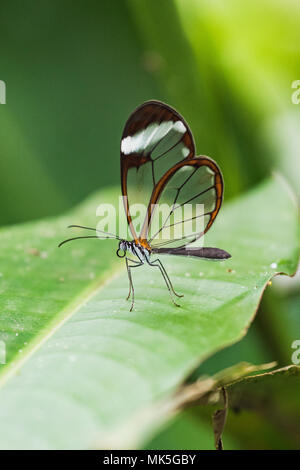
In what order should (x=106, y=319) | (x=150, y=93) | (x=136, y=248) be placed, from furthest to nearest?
1. (x=150, y=93)
2. (x=136, y=248)
3. (x=106, y=319)

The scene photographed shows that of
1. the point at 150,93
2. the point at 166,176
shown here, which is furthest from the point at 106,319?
the point at 150,93

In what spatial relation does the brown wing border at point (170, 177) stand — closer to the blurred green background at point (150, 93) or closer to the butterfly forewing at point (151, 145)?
the butterfly forewing at point (151, 145)

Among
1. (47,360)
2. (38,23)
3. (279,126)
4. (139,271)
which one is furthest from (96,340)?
(38,23)

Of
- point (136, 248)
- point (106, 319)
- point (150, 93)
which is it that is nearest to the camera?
point (106, 319)

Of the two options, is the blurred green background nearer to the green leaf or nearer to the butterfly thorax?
the green leaf

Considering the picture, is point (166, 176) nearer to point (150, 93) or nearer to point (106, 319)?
point (106, 319)
